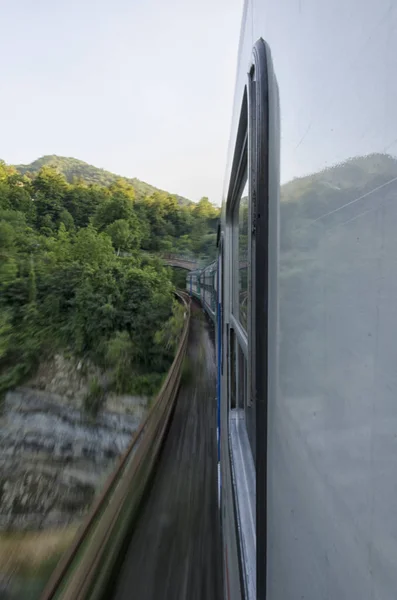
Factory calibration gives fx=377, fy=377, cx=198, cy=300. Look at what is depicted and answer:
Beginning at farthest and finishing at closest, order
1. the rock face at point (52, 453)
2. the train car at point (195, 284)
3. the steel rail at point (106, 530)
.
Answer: the train car at point (195, 284), the rock face at point (52, 453), the steel rail at point (106, 530)

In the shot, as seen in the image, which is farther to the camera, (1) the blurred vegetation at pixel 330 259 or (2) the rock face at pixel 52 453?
(2) the rock face at pixel 52 453

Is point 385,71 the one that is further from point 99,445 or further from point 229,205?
point 99,445

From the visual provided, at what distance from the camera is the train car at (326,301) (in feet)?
1.26

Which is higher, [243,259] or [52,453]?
[243,259]

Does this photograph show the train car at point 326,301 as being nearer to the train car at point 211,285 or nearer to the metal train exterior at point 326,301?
the metal train exterior at point 326,301

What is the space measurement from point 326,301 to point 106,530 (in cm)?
396

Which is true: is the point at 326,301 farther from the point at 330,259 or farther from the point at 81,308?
the point at 81,308

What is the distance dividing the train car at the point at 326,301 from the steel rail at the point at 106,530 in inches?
114

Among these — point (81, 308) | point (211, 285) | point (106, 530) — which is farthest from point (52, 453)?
point (81, 308)

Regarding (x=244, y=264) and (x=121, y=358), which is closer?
(x=244, y=264)

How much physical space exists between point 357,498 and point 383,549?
55mm

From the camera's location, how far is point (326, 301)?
523 millimetres

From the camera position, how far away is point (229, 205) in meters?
2.52

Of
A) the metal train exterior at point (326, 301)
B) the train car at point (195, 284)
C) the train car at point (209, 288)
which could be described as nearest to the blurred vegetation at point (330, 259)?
the metal train exterior at point (326, 301)
